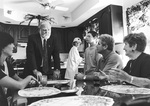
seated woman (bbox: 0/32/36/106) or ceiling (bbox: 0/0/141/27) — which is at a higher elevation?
ceiling (bbox: 0/0/141/27)

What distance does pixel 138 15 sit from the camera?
278 centimetres

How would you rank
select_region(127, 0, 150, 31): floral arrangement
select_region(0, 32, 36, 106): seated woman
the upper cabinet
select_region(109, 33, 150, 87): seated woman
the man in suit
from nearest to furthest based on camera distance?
Result: 1. select_region(0, 32, 36, 106): seated woman
2. select_region(109, 33, 150, 87): seated woman
3. the man in suit
4. select_region(127, 0, 150, 31): floral arrangement
5. the upper cabinet

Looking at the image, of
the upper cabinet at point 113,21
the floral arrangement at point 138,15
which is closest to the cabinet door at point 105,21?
the upper cabinet at point 113,21

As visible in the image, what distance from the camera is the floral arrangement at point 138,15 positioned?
2.62 metres

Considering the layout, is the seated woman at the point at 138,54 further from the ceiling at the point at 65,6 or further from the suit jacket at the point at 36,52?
the ceiling at the point at 65,6

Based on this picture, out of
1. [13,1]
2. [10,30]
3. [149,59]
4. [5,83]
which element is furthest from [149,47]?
[10,30]

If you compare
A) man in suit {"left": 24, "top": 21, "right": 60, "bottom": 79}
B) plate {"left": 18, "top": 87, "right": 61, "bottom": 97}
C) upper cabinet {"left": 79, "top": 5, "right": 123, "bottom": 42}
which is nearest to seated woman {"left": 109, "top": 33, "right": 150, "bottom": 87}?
plate {"left": 18, "top": 87, "right": 61, "bottom": 97}

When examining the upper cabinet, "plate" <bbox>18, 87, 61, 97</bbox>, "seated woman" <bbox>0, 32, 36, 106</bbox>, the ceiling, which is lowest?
"plate" <bbox>18, 87, 61, 97</bbox>

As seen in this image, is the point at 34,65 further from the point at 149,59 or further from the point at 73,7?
the point at 73,7

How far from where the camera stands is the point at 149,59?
1.13 m

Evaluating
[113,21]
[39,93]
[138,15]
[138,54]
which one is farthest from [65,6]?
[39,93]

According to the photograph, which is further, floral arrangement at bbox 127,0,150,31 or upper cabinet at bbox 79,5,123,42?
upper cabinet at bbox 79,5,123,42

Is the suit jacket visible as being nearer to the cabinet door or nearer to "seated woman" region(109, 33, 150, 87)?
"seated woman" region(109, 33, 150, 87)

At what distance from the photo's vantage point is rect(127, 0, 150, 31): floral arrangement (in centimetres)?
262
